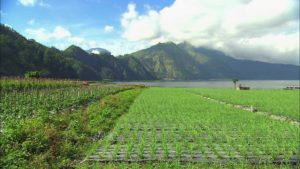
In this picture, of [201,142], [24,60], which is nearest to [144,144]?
[201,142]

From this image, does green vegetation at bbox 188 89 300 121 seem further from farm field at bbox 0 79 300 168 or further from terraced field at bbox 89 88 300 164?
farm field at bbox 0 79 300 168

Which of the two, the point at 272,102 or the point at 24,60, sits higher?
the point at 24,60

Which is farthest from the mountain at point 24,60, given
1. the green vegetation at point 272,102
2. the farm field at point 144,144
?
the farm field at point 144,144

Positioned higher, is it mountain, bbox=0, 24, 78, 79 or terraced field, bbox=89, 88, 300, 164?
mountain, bbox=0, 24, 78, 79

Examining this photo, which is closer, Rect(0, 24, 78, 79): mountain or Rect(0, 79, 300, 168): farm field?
Rect(0, 79, 300, 168): farm field

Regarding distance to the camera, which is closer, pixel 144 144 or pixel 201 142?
pixel 144 144

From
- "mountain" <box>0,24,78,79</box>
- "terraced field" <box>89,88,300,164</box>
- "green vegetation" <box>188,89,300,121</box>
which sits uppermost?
"mountain" <box>0,24,78,79</box>

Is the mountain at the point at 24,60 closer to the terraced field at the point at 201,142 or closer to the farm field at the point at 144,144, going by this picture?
the terraced field at the point at 201,142

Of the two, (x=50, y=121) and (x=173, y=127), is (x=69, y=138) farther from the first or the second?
(x=173, y=127)

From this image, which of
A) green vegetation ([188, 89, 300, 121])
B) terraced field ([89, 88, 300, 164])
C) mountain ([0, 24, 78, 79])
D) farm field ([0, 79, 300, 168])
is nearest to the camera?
farm field ([0, 79, 300, 168])

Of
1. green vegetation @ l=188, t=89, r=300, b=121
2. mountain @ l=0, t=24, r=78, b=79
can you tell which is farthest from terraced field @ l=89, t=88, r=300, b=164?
mountain @ l=0, t=24, r=78, b=79

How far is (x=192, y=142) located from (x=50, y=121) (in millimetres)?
7097

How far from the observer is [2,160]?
868 cm

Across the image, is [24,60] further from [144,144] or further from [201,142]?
[201,142]
